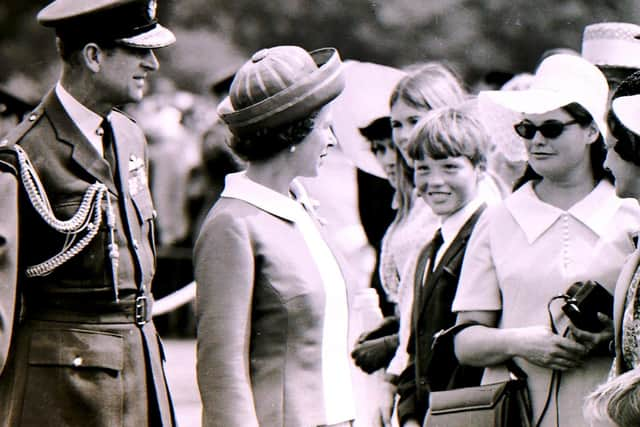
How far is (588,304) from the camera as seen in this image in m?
4.20

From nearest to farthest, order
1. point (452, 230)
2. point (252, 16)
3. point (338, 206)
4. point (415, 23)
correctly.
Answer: point (452, 230) → point (338, 206) → point (415, 23) → point (252, 16)

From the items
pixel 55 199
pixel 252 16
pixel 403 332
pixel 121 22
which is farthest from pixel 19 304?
pixel 252 16

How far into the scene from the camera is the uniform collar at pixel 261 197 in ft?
13.1

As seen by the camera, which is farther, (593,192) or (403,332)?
(403,332)

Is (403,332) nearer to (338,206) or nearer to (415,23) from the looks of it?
(338,206)

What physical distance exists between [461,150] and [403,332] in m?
0.74

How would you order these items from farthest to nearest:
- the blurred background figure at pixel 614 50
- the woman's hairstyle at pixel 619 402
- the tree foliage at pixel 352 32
A: the tree foliage at pixel 352 32 < the blurred background figure at pixel 614 50 < the woman's hairstyle at pixel 619 402

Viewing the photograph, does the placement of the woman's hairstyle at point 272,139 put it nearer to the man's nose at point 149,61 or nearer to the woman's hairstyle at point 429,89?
the man's nose at point 149,61

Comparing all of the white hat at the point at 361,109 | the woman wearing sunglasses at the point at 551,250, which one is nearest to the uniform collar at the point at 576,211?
the woman wearing sunglasses at the point at 551,250

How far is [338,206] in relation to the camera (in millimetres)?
7031

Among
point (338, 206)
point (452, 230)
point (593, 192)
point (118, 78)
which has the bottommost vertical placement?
point (338, 206)

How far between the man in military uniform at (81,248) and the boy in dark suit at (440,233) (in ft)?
3.27

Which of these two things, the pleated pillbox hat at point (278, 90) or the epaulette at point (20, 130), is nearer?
the pleated pillbox hat at point (278, 90)

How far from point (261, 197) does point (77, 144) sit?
26.2 inches
